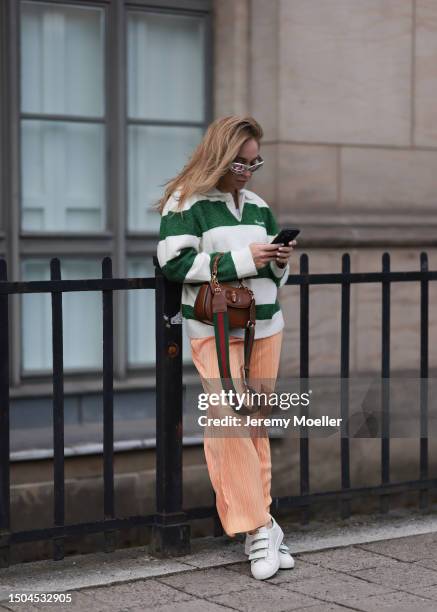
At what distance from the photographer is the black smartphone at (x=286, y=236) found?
5.14 meters

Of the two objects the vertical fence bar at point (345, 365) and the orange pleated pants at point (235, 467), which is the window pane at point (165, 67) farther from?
the orange pleated pants at point (235, 467)

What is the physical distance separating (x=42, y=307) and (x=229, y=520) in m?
2.56

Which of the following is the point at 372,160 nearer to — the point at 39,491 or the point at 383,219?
the point at 383,219

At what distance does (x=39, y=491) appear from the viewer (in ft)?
23.0

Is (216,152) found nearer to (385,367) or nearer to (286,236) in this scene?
(286,236)

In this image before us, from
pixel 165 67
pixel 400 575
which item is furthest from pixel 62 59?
pixel 400 575

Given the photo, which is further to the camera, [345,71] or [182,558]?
[345,71]

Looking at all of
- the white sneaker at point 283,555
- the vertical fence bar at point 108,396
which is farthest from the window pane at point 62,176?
the white sneaker at point 283,555

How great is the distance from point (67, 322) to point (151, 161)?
1131mm

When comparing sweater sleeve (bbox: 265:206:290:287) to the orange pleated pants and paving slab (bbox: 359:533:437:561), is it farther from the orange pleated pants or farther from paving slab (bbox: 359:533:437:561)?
paving slab (bbox: 359:533:437:561)

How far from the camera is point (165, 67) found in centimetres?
782

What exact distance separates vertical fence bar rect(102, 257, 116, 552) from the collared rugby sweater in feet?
0.99

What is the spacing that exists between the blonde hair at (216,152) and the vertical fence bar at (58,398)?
637mm

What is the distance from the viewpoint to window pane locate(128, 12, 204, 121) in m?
7.72
